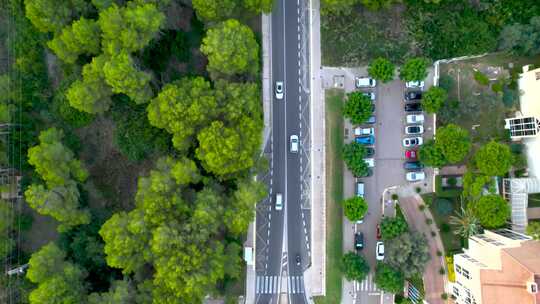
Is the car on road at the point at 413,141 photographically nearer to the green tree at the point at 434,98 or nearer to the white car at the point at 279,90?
the green tree at the point at 434,98

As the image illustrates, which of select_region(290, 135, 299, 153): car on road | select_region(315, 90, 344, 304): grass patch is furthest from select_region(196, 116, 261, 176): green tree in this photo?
select_region(315, 90, 344, 304): grass patch

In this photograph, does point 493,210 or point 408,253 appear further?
point 408,253

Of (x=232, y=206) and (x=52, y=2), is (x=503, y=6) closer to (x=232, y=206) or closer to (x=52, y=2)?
(x=232, y=206)

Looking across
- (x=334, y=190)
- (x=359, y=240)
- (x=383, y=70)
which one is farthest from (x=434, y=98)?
(x=359, y=240)

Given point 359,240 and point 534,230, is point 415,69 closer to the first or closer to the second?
point 359,240

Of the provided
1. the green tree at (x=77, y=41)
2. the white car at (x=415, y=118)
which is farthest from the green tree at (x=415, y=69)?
the green tree at (x=77, y=41)

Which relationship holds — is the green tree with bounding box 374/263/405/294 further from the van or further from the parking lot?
the van

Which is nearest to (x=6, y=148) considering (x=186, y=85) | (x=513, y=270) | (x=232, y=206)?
(x=186, y=85)
